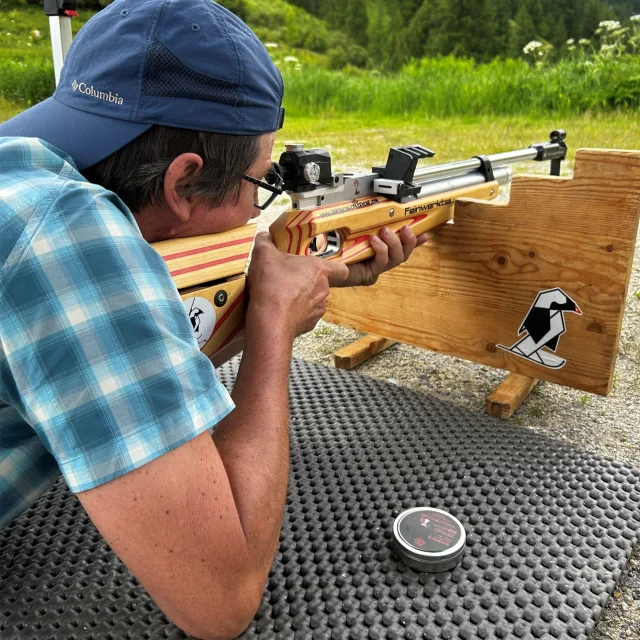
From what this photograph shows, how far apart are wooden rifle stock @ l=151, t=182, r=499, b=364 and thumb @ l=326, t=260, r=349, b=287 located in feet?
0.31

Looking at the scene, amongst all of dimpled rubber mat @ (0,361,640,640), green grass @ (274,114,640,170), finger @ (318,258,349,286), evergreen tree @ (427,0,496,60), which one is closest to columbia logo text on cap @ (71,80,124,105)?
finger @ (318,258,349,286)

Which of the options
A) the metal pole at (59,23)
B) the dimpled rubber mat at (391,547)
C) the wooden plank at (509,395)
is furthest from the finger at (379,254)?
the metal pole at (59,23)

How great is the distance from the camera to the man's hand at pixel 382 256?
199cm

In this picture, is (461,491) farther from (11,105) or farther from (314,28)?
(314,28)

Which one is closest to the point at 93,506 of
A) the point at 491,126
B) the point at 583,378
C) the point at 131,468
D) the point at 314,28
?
the point at 131,468

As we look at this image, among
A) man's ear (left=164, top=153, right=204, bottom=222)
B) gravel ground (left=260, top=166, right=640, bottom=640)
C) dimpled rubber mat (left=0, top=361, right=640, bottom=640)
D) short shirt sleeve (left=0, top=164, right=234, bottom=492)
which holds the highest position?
man's ear (left=164, top=153, right=204, bottom=222)

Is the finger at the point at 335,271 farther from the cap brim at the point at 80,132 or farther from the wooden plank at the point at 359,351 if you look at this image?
the wooden plank at the point at 359,351

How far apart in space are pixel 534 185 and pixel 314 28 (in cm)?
1650

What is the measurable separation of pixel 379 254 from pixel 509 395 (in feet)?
2.38

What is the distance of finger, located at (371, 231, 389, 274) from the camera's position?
198 cm

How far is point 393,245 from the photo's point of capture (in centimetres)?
202

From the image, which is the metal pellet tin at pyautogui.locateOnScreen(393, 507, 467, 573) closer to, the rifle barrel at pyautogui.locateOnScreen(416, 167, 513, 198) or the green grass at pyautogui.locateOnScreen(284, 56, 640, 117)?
the rifle barrel at pyautogui.locateOnScreen(416, 167, 513, 198)

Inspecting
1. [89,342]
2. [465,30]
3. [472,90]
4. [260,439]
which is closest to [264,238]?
[260,439]

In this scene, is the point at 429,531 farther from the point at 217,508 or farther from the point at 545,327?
the point at 545,327
